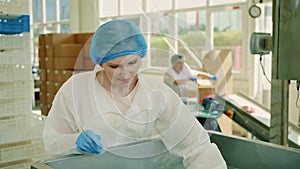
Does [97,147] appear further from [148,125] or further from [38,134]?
[38,134]

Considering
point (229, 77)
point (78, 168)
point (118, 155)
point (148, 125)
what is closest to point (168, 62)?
point (148, 125)

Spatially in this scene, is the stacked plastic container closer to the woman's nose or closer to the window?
the woman's nose

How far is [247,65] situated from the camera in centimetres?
493

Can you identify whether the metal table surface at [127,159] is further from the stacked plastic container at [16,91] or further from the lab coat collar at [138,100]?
the stacked plastic container at [16,91]

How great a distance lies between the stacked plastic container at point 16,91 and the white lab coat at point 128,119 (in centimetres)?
136

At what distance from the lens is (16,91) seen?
106 inches

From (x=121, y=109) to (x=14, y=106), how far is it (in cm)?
159

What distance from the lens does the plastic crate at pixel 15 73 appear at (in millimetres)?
2600

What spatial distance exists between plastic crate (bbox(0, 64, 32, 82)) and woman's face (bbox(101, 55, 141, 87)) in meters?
1.53

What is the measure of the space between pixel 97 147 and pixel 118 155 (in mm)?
102

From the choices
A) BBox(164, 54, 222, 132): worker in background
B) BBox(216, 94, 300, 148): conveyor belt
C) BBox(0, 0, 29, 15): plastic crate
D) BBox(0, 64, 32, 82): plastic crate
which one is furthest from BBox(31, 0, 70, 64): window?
BBox(164, 54, 222, 132): worker in background

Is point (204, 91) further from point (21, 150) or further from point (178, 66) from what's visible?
point (21, 150)

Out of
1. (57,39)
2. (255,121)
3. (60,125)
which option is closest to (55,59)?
(57,39)

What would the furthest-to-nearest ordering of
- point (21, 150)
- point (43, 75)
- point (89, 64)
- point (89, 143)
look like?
point (43, 75), point (21, 150), point (89, 64), point (89, 143)
